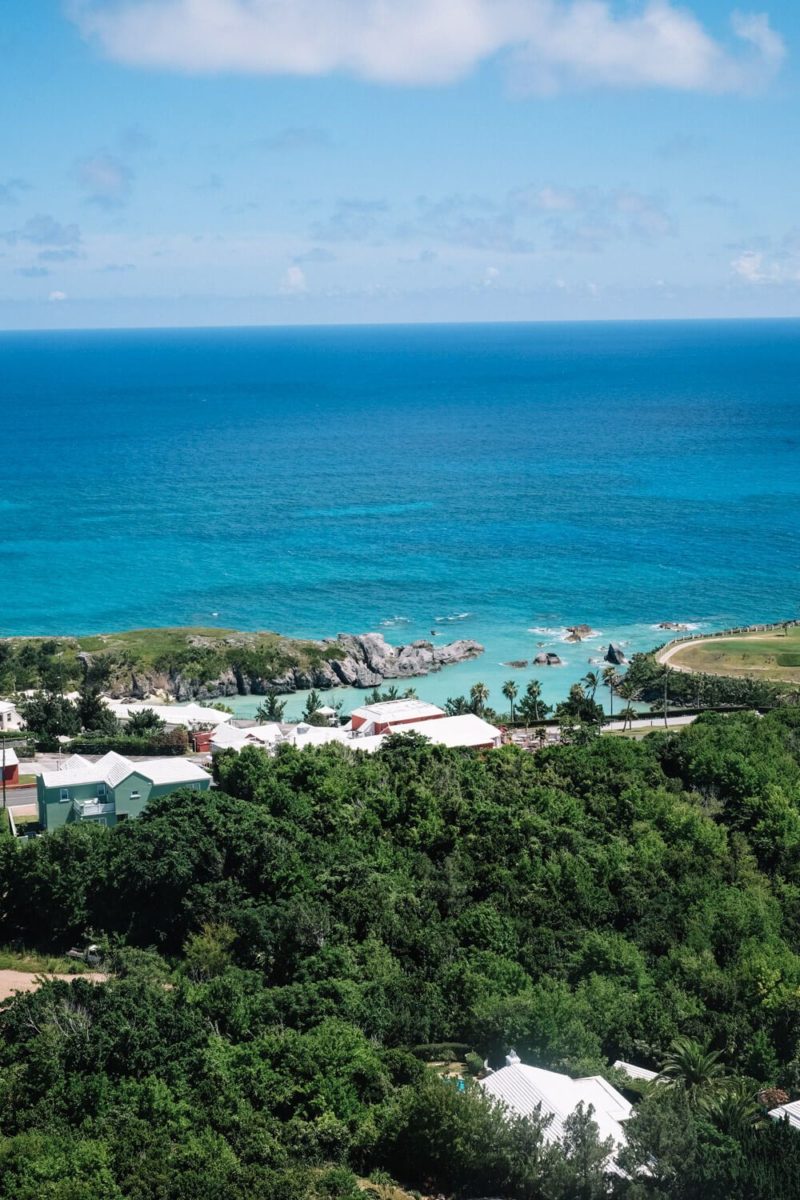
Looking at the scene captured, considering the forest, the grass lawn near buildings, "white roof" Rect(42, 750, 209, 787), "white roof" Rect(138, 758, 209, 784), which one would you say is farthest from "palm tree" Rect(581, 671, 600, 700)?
"white roof" Rect(42, 750, 209, 787)

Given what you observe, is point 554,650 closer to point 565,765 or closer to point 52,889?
point 565,765

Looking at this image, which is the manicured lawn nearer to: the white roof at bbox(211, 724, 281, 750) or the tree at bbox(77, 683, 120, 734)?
the white roof at bbox(211, 724, 281, 750)

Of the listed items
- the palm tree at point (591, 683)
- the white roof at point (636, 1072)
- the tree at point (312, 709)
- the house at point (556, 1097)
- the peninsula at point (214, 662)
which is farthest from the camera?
the peninsula at point (214, 662)

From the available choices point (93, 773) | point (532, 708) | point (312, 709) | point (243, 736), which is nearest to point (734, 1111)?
point (93, 773)

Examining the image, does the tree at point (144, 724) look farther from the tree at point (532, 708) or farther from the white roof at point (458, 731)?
the tree at point (532, 708)

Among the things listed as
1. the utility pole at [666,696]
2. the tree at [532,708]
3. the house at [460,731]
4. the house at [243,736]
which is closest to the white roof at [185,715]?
the house at [243,736]

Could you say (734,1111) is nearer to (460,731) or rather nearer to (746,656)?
(460,731)
